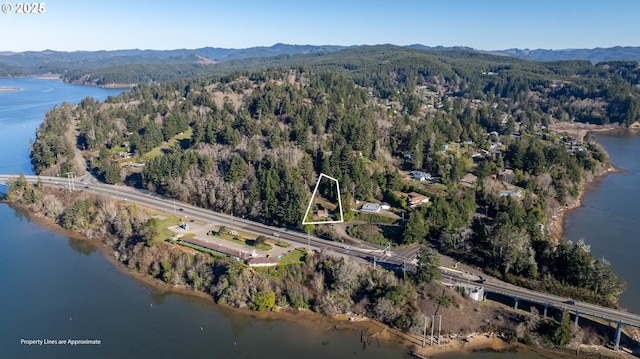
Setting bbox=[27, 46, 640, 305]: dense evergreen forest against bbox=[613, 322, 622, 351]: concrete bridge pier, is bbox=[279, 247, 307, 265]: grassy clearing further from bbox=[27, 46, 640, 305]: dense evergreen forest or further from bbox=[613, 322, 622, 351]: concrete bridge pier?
bbox=[613, 322, 622, 351]: concrete bridge pier

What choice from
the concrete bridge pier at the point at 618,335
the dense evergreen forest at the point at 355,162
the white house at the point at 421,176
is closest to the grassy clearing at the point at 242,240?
the dense evergreen forest at the point at 355,162

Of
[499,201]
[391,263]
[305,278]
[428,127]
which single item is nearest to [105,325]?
[305,278]

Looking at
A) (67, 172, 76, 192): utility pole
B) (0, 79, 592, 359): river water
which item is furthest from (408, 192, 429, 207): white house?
(67, 172, 76, 192): utility pole

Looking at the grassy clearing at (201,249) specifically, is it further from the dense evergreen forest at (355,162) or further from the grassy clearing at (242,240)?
the dense evergreen forest at (355,162)

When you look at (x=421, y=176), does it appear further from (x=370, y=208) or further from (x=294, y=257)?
(x=294, y=257)

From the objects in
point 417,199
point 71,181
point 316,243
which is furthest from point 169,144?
point 417,199
